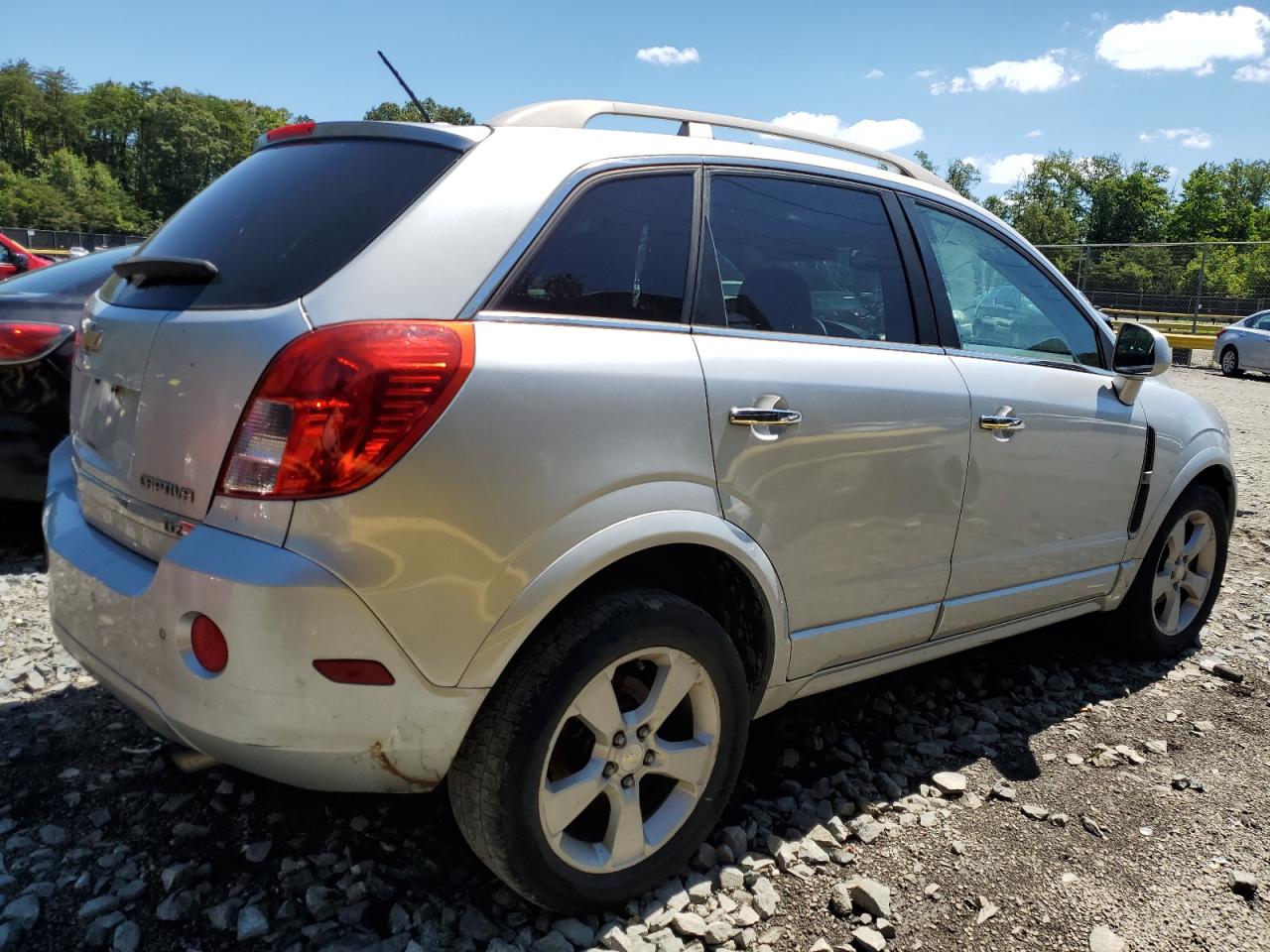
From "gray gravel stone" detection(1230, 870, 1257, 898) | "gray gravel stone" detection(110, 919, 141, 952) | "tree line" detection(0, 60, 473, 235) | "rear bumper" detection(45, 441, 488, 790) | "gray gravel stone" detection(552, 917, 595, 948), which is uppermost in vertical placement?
"tree line" detection(0, 60, 473, 235)

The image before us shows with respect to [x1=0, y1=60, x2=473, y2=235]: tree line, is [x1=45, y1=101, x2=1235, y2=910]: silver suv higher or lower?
lower

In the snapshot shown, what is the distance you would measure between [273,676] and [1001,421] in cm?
222

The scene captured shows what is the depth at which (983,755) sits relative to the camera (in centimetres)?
319

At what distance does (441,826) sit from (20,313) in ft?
10.5

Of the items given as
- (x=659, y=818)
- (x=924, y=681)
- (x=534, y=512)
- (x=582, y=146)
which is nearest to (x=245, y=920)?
(x=659, y=818)

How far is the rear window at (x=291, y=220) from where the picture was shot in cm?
196

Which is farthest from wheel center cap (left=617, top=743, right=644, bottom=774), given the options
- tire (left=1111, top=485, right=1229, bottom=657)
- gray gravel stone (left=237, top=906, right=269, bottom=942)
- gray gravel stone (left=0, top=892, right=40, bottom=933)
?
tire (left=1111, top=485, right=1229, bottom=657)

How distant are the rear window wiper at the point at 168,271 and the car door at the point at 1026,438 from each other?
2076 mm

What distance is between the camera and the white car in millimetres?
17953

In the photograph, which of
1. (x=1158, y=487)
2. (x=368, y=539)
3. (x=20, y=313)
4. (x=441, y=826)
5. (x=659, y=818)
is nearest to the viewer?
(x=368, y=539)

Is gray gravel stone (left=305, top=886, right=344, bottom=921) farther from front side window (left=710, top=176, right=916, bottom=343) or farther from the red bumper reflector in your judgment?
front side window (left=710, top=176, right=916, bottom=343)

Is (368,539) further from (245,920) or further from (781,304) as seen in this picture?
(781,304)

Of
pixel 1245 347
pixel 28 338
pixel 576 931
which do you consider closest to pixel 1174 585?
pixel 576 931

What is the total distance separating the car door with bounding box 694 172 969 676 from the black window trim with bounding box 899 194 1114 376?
0.07 m
